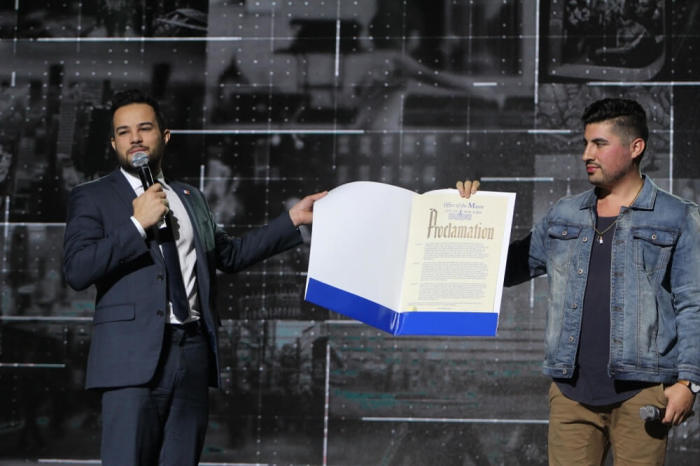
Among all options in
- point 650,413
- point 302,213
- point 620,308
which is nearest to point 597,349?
point 620,308

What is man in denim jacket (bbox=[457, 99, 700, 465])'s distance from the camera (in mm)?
2756

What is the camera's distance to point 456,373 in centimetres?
470

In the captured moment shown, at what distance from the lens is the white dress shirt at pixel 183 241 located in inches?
115

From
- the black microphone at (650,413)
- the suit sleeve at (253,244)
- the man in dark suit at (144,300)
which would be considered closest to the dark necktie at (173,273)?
the man in dark suit at (144,300)

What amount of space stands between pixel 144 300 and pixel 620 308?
4.68 ft

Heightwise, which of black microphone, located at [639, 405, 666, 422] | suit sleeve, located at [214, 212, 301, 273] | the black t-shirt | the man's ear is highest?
the man's ear

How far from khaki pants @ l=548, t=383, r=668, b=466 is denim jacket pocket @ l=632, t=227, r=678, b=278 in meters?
0.35

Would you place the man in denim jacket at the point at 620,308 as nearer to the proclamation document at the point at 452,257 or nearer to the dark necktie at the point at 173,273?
the proclamation document at the point at 452,257

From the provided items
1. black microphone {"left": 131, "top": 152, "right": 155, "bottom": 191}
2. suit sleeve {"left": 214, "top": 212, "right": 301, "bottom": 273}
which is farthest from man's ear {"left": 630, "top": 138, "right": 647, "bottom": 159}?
black microphone {"left": 131, "top": 152, "right": 155, "bottom": 191}

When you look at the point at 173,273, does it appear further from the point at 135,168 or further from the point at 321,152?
the point at 321,152

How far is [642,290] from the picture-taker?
2.79m

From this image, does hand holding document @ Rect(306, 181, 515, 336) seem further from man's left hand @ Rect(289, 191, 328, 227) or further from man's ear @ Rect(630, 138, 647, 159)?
man's ear @ Rect(630, 138, 647, 159)

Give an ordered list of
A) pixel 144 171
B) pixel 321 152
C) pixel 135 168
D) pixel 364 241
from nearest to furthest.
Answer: pixel 144 171, pixel 135 168, pixel 364 241, pixel 321 152

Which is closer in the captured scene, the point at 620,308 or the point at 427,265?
the point at 620,308
